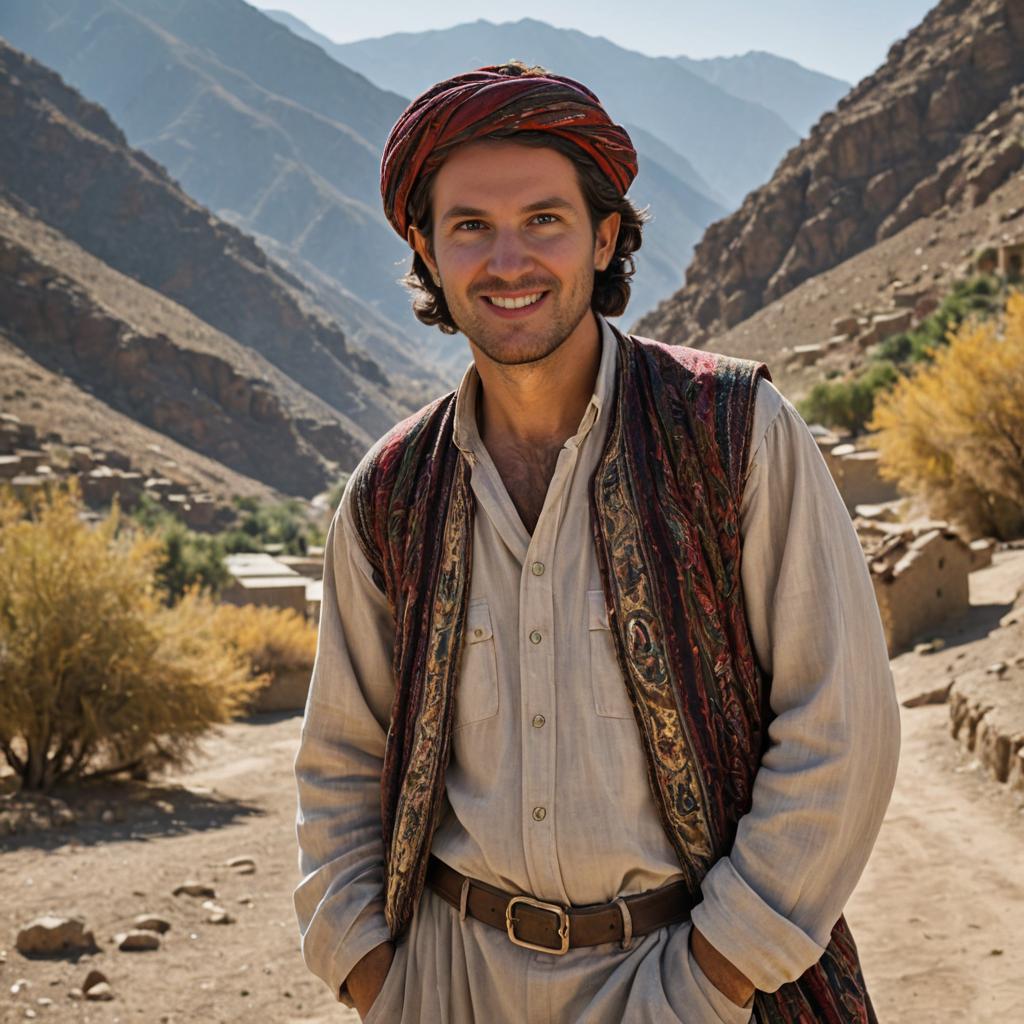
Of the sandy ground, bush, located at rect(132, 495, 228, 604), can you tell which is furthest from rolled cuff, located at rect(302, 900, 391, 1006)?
bush, located at rect(132, 495, 228, 604)

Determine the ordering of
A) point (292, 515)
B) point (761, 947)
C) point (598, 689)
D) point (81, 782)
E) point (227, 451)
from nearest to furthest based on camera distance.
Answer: point (761, 947), point (598, 689), point (81, 782), point (292, 515), point (227, 451)

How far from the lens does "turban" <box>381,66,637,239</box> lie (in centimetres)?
208

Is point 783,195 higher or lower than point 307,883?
higher

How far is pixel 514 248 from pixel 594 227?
0.69ft

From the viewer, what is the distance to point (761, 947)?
1.77m

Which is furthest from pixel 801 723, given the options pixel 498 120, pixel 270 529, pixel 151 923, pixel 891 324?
pixel 270 529

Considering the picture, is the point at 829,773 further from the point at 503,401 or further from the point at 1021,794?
the point at 1021,794

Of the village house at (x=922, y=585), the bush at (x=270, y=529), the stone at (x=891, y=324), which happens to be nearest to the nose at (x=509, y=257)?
the village house at (x=922, y=585)

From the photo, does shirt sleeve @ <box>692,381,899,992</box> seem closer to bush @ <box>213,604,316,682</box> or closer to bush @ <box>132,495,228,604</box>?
bush @ <box>213,604,316,682</box>

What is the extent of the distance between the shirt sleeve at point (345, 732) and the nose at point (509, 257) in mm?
509

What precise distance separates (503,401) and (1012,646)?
873 centimetres

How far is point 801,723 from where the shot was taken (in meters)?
1.85

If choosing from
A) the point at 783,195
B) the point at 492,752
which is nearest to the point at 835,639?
the point at 492,752

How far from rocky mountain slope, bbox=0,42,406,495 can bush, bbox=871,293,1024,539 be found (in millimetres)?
34634
